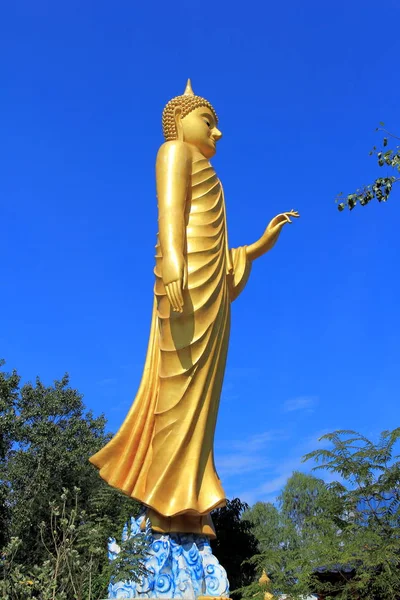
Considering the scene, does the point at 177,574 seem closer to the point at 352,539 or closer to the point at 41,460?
the point at 352,539

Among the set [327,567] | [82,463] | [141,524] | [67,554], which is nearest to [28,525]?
[82,463]

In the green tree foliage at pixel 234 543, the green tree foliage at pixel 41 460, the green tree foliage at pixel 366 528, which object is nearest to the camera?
the green tree foliage at pixel 366 528

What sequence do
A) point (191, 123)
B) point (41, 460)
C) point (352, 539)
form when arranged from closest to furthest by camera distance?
point (352, 539)
point (191, 123)
point (41, 460)

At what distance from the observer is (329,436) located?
7023 millimetres

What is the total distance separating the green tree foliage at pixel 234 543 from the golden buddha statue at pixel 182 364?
8.34 m

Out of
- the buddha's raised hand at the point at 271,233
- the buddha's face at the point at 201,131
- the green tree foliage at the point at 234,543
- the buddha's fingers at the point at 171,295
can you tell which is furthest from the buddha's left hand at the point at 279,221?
the green tree foliage at the point at 234,543

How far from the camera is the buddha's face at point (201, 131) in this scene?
26.6 ft

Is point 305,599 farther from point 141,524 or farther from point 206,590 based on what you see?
point 141,524

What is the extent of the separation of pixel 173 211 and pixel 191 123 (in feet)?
4.91

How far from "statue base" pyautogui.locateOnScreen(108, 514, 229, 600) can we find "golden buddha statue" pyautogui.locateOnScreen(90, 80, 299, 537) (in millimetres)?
143

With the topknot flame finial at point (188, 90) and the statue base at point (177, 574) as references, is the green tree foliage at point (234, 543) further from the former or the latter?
the topknot flame finial at point (188, 90)

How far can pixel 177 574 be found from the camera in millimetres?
6492

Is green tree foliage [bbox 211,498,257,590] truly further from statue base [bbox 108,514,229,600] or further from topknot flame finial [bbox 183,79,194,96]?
topknot flame finial [bbox 183,79,194,96]

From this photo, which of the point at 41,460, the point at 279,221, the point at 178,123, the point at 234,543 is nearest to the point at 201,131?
the point at 178,123
